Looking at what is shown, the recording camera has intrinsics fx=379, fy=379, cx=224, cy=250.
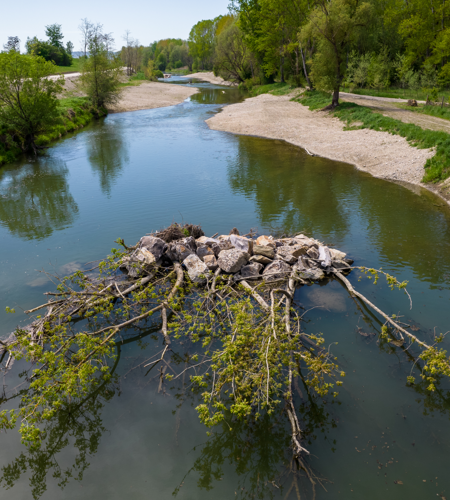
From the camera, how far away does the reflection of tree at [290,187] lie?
16969mm

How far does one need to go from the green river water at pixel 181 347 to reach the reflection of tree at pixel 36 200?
111mm

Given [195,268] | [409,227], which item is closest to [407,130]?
[409,227]

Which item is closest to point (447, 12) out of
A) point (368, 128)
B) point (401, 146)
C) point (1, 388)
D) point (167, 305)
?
point (368, 128)

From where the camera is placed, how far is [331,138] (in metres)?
30.3

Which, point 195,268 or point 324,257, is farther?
point 324,257

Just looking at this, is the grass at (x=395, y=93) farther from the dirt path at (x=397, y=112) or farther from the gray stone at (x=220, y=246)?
the gray stone at (x=220, y=246)

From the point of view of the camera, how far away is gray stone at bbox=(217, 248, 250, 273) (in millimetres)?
11586

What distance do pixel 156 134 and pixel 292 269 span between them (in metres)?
27.7

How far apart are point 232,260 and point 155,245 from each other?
2.56 meters

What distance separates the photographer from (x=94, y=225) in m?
16.9

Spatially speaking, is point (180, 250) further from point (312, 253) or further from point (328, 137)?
point (328, 137)

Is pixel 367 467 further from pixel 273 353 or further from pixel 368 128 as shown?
pixel 368 128

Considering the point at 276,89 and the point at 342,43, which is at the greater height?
the point at 342,43

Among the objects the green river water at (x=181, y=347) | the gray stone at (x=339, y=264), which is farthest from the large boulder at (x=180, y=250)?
the gray stone at (x=339, y=264)
